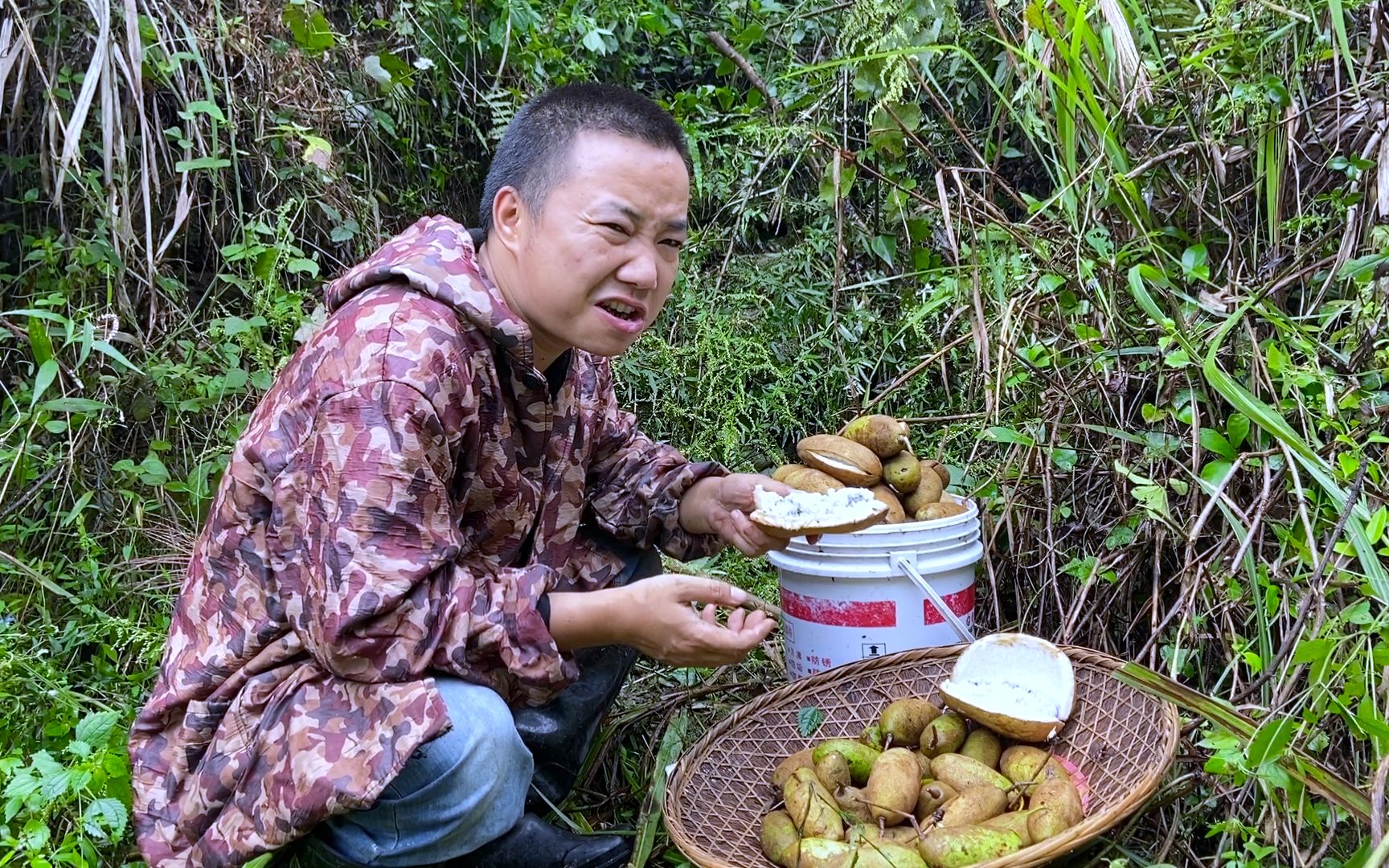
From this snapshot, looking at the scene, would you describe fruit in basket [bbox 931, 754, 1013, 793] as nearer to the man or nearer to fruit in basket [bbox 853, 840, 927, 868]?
fruit in basket [bbox 853, 840, 927, 868]

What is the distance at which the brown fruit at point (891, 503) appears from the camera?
261 centimetres

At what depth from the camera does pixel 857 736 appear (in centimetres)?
242

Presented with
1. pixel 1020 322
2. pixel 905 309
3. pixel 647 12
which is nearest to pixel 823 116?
pixel 905 309

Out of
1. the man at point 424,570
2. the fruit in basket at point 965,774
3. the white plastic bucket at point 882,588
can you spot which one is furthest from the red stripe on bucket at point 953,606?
the man at point 424,570

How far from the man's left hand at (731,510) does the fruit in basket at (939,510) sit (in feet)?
1.02

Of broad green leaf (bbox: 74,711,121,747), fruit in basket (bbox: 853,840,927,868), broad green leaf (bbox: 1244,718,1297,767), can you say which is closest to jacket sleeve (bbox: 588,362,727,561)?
fruit in basket (bbox: 853,840,927,868)

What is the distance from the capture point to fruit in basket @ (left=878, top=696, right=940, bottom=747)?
234cm

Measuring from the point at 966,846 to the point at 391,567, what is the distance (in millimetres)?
1031

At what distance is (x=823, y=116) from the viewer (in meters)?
3.86

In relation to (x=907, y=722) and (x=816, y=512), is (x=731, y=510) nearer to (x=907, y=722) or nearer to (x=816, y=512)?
(x=816, y=512)

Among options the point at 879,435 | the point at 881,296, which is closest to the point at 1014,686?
the point at 879,435

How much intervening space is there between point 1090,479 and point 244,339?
7.50 ft

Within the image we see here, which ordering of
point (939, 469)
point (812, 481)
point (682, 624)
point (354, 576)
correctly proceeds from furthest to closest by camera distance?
point (939, 469) < point (812, 481) < point (682, 624) < point (354, 576)

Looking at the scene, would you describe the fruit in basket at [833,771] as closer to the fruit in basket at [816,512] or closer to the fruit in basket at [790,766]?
the fruit in basket at [790,766]
